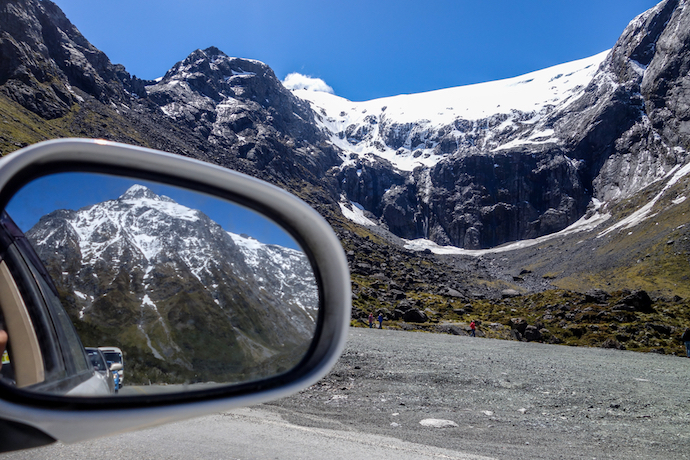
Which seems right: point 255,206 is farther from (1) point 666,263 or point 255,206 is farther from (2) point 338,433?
(1) point 666,263

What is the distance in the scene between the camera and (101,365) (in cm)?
155

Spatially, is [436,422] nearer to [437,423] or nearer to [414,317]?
[437,423]

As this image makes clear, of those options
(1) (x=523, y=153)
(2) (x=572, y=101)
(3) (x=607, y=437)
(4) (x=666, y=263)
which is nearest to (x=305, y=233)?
(3) (x=607, y=437)

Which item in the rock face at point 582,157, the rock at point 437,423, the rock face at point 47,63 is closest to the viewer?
the rock at point 437,423

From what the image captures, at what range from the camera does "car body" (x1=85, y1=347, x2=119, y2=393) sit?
1496 millimetres

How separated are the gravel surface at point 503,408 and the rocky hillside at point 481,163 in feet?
86.7

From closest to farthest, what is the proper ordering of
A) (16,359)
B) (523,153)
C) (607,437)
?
(16,359) → (607,437) → (523,153)

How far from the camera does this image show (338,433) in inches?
225

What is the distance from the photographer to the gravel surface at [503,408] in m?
6.01

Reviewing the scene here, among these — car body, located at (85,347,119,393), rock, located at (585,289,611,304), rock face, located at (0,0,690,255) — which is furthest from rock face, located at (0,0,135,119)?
car body, located at (85,347,119,393)

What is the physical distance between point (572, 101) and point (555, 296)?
182m

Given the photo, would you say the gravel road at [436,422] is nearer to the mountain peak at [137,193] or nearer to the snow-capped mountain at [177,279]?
the snow-capped mountain at [177,279]

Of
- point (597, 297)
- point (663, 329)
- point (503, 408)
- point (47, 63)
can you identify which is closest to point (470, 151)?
point (597, 297)

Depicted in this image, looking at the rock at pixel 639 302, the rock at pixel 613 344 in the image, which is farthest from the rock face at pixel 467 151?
the rock at pixel 613 344
